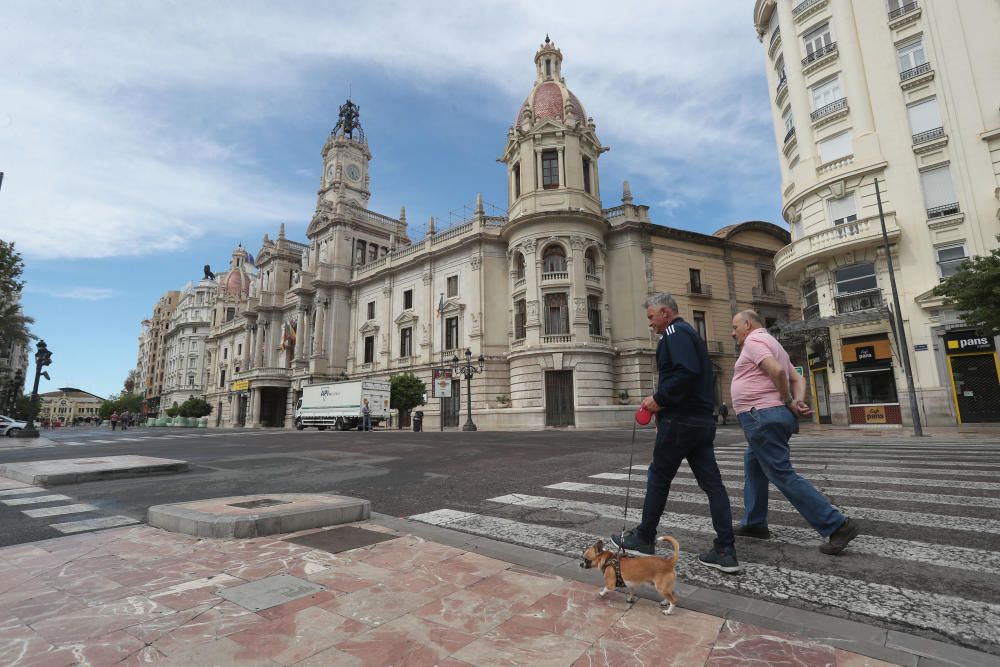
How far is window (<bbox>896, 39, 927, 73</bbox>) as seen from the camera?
19.0 metres

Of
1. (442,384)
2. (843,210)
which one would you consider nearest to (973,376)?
(843,210)

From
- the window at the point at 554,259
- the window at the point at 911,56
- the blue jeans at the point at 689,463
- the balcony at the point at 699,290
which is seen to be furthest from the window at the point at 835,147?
the blue jeans at the point at 689,463

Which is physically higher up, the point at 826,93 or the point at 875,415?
the point at 826,93

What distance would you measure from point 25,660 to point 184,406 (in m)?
67.5

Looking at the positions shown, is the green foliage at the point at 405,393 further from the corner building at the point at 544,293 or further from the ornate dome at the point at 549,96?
the ornate dome at the point at 549,96

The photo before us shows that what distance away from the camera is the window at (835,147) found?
20.1 metres

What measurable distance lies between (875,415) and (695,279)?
14.2m

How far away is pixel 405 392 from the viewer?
30.0 m

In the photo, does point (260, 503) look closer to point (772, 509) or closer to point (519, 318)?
point (772, 509)

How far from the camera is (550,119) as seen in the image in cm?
2895

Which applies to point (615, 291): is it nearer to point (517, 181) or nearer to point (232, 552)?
point (517, 181)

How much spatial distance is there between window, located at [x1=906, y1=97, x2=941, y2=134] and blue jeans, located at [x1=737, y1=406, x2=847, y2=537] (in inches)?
888

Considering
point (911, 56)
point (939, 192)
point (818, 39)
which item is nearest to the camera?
point (939, 192)

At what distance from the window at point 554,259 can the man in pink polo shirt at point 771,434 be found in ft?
79.3
